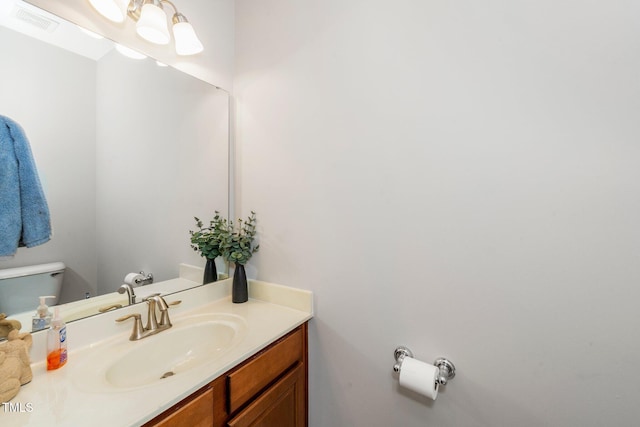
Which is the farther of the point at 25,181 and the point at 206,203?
the point at 206,203

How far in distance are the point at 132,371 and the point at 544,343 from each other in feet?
4.43

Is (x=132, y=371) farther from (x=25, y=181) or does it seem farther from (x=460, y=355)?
(x=460, y=355)

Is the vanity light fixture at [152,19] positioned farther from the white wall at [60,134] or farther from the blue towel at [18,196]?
the blue towel at [18,196]

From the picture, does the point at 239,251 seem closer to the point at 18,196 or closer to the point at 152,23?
the point at 18,196

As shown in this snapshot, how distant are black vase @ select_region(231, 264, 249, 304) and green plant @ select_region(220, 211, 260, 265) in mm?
51

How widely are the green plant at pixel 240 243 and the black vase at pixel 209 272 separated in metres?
0.10

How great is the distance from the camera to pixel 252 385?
2.97 feet

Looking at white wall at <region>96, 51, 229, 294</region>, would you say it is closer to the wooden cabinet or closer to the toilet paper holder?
the wooden cabinet

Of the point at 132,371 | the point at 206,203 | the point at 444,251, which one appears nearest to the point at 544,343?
the point at 444,251

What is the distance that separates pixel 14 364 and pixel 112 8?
46.9 inches

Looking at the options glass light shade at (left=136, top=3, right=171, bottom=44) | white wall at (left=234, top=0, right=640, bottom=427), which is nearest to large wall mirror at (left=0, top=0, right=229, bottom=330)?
glass light shade at (left=136, top=3, right=171, bottom=44)

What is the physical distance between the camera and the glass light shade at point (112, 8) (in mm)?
943

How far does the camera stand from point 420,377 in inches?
34.6

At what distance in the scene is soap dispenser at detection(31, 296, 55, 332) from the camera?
2.69ft
